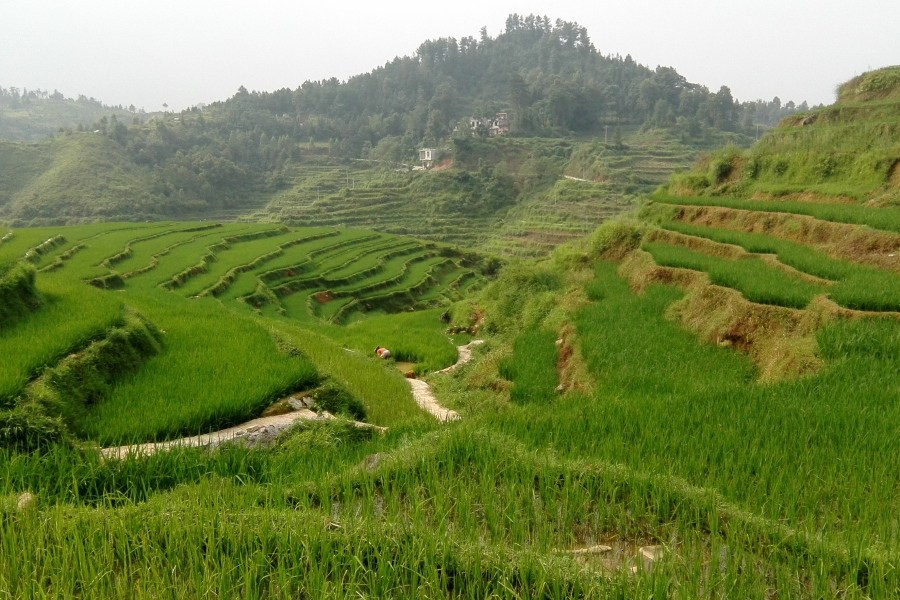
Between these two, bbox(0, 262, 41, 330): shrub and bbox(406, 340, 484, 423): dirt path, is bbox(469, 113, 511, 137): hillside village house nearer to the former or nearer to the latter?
bbox(406, 340, 484, 423): dirt path

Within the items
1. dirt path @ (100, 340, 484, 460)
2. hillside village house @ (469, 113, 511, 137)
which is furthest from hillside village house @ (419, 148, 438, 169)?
dirt path @ (100, 340, 484, 460)

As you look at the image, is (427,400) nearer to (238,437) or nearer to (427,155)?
(238,437)

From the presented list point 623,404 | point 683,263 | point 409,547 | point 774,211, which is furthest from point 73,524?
point 774,211

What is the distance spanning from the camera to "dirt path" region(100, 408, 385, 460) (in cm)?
368

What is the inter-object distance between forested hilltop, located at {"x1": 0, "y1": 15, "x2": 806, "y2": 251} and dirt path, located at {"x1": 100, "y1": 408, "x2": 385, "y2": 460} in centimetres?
3600

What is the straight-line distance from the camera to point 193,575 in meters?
2.18

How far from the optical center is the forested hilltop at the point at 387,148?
51.0 meters

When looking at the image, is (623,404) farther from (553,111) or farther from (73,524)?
(553,111)

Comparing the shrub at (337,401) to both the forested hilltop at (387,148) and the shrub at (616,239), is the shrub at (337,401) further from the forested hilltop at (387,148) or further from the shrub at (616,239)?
the forested hilltop at (387,148)

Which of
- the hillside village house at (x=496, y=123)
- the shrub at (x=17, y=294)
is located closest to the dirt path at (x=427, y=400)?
the shrub at (x=17, y=294)

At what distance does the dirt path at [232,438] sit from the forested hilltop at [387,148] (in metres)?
36.0

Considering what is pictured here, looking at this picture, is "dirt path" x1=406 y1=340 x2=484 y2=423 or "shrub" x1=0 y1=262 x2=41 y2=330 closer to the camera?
"shrub" x1=0 y1=262 x2=41 y2=330

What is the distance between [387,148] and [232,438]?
8080 centimetres

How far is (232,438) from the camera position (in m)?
4.33
